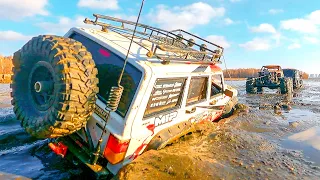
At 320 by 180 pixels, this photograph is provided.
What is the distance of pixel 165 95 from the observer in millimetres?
3662

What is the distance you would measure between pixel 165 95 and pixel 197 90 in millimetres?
1182

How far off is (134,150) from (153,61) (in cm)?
124

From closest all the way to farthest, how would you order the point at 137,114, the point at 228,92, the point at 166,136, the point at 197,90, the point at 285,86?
the point at 137,114
the point at 166,136
the point at 197,90
the point at 228,92
the point at 285,86

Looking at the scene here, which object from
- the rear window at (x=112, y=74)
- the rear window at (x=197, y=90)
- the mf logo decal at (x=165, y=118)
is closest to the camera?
the rear window at (x=112, y=74)

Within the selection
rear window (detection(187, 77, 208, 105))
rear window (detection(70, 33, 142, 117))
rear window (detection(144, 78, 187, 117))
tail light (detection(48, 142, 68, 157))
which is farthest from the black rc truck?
tail light (detection(48, 142, 68, 157))

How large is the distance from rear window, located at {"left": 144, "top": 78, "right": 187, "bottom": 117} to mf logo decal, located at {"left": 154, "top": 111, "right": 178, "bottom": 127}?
8 centimetres

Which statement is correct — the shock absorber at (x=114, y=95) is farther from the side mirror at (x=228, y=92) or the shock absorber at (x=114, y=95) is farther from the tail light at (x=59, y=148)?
the side mirror at (x=228, y=92)

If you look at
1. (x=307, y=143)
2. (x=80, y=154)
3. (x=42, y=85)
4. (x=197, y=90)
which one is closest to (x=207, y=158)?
(x=197, y=90)

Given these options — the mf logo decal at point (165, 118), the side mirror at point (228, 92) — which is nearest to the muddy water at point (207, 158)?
the mf logo decal at point (165, 118)

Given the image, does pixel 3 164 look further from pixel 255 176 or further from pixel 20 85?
pixel 255 176

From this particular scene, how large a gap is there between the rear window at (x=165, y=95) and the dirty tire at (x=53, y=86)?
78 centimetres

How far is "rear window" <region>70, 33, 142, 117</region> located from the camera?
3.19 m

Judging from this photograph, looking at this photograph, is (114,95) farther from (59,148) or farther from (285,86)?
(285,86)

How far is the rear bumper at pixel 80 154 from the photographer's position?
10.2 ft
